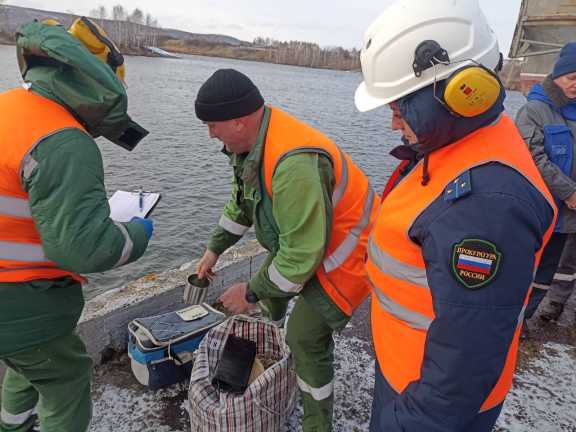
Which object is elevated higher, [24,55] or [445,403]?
[24,55]

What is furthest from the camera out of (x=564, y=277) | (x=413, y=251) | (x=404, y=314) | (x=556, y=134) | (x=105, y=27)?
(x=105, y=27)

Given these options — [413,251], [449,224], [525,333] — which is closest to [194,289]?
[413,251]

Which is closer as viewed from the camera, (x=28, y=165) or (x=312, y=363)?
(x=28, y=165)

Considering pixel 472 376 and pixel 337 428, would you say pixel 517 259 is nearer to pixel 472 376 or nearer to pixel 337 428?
pixel 472 376

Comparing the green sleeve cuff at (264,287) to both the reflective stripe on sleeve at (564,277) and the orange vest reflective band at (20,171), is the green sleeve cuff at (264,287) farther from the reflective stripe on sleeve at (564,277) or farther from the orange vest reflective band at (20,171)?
the reflective stripe on sleeve at (564,277)

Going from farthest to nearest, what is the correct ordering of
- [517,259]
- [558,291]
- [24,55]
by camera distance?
[558,291] → [24,55] → [517,259]

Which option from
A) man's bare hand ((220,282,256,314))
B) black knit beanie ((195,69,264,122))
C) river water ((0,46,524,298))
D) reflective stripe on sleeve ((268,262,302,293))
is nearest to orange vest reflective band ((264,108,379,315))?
reflective stripe on sleeve ((268,262,302,293))

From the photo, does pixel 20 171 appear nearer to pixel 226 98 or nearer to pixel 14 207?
pixel 14 207

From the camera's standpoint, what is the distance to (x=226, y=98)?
7.09ft

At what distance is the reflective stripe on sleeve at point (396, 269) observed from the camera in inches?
53.0

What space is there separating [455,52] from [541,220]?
61cm

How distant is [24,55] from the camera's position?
5.96 feet

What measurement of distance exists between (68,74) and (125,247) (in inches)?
30.5

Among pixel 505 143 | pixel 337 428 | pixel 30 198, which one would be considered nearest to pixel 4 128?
pixel 30 198
